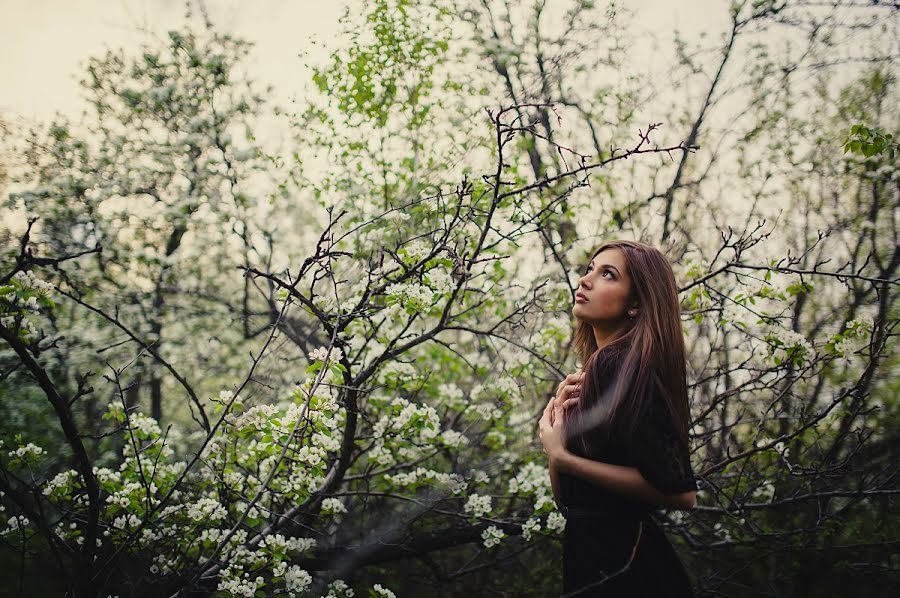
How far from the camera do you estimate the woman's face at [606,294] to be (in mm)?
1740

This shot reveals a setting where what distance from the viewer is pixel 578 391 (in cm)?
164

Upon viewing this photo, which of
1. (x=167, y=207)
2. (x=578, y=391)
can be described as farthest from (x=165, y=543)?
(x=167, y=207)

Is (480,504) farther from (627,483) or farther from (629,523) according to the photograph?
(627,483)

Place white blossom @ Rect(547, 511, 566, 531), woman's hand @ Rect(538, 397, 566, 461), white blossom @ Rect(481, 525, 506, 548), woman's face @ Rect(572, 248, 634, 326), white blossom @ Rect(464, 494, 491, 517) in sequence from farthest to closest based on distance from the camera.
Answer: white blossom @ Rect(464, 494, 491, 517) → white blossom @ Rect(481, 525, 506, 548) → white blossom @ Rect(547, 511, 566, 531) → woman's face @ Rect(572, 248, 634, 326) → woman's hand @ Rect(538, 397, 566, 461)

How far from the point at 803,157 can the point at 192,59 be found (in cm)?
685

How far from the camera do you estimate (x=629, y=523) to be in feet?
4.89

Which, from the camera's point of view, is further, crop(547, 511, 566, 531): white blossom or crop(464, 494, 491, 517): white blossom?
crop(464, 494, 491, 517): white blossom

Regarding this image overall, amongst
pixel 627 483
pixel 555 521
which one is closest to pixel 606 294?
pixel 627 483

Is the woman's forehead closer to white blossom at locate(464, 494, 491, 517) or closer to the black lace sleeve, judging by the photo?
the black lace sleeve

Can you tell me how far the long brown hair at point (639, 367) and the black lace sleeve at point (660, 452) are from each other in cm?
2

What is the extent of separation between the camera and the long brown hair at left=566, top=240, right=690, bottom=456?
1.44 m

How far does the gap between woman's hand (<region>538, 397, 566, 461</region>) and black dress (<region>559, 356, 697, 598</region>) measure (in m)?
0.05

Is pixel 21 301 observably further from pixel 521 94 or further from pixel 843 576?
pixel 843 576

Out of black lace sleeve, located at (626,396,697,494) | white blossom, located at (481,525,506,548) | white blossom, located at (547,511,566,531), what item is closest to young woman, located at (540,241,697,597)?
black lace sleeve, located at (626,396,697,494)
